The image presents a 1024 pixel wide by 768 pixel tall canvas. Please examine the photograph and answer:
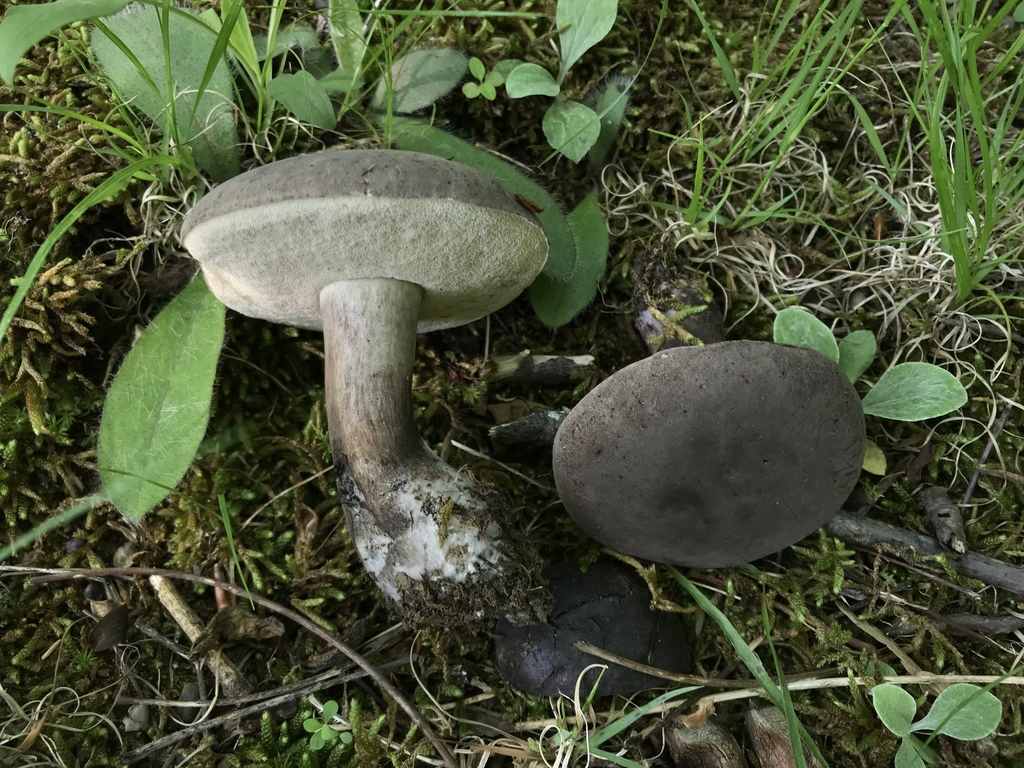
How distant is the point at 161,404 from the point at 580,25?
5.19ft

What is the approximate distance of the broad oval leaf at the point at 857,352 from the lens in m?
1.83

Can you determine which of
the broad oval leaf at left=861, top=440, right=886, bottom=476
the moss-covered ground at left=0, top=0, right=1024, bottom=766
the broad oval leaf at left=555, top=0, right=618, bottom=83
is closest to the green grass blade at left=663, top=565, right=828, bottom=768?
the moss-covered ground at left=0, top=0, right=1024, bottom=766

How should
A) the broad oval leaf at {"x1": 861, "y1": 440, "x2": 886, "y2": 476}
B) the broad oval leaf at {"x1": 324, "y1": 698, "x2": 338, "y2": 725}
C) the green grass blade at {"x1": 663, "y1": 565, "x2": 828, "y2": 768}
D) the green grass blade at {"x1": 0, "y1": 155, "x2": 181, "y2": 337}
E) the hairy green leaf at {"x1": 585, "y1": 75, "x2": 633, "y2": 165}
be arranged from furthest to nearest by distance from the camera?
the hairy green leaf at {"x1": 585, "y1": 75, "x2": 633, "y2": 165}, the broad oval leaf at {"x1": 861, "y1": 440, "x2": 886, "y2": 476}, the broad oval leaf at {"x1": 324, "y1": 698, "x2": 338, "y2": 725}, the green grass blade at {"x1": 663, "y1": 565, "x2": 828, "y2": 768}, the green grass blade at {"x1": 0, "y1": 155, "x2": 181, "y2": 337}

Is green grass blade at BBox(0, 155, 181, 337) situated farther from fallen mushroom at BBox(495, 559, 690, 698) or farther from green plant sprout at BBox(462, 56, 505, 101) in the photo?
fallen mushroom at BBox(495, 559, 690, 698)

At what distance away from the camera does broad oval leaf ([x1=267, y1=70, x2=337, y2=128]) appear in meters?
1.73

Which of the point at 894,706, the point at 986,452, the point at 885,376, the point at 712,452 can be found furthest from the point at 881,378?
the point at 894,706

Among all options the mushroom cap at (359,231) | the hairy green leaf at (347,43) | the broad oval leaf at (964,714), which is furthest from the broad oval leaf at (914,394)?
the hairy green leaf at (347,43)

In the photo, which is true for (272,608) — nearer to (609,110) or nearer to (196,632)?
(196,632)

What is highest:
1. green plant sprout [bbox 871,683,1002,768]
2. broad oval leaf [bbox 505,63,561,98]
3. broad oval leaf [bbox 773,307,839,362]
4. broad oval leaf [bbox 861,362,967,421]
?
broad oval leaf [bbox 505,63,561,98]

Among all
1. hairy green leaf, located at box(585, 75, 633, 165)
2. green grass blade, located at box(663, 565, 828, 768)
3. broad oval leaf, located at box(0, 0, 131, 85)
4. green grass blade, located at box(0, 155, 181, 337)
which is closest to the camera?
broad oval leaf, located at box(0, 0, 131, 85)

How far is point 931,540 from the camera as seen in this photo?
5.84 feet

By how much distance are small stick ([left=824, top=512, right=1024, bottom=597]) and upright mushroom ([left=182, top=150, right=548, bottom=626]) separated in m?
0.88

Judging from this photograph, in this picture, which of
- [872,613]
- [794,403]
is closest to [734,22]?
[794,403]

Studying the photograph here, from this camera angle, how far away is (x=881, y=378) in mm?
1783
